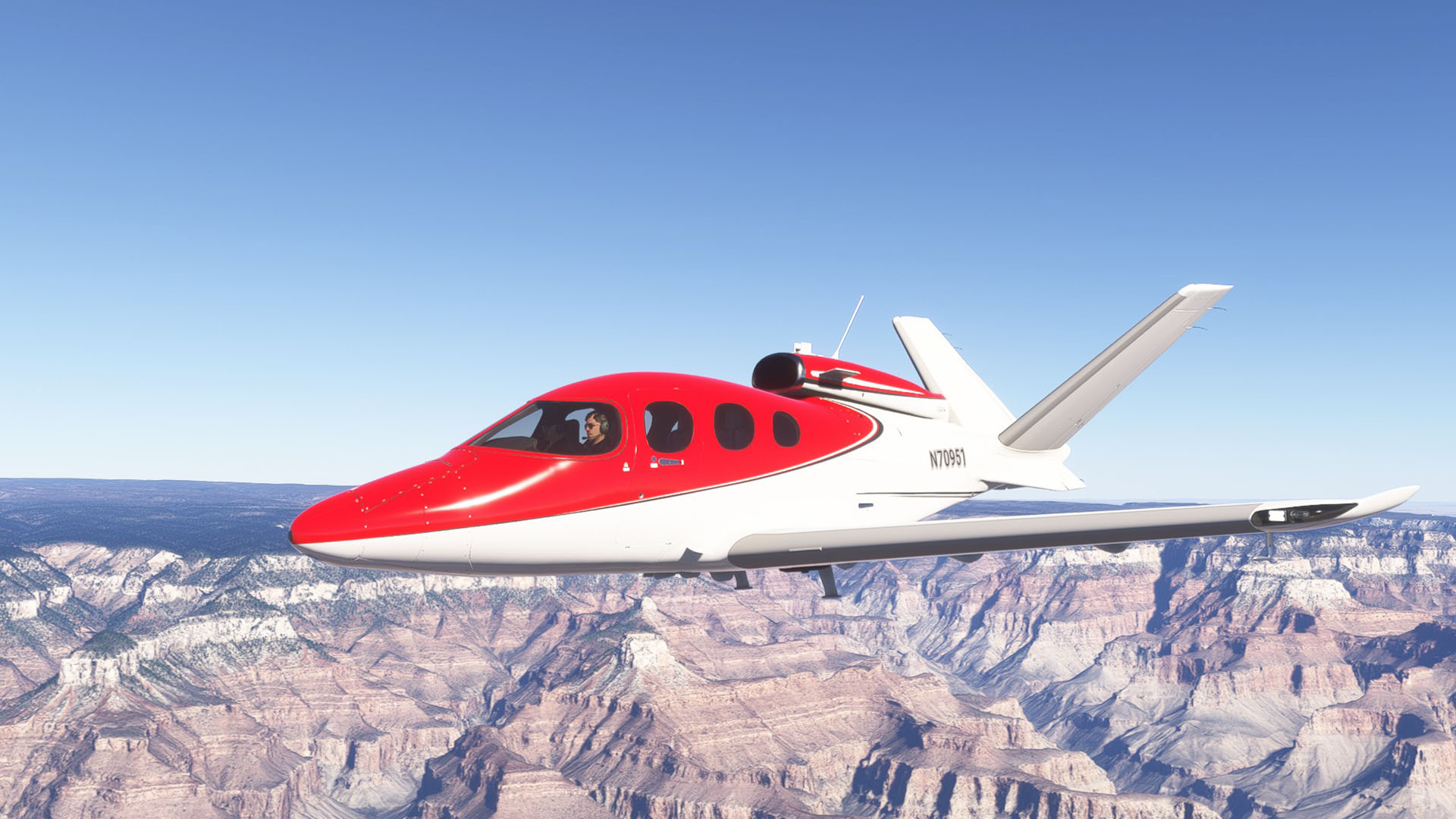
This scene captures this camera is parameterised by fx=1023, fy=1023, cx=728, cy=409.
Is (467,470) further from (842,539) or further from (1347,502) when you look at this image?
(1347,502)

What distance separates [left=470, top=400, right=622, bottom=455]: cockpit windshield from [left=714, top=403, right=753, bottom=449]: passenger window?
87.4 inches

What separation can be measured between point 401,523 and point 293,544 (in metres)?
1.66

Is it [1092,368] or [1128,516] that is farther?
[1092,368]

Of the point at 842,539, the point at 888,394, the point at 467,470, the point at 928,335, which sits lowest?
the point at 842,539

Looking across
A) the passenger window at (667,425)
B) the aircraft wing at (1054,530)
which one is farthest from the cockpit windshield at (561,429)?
the aircraft wing at (1054,530)

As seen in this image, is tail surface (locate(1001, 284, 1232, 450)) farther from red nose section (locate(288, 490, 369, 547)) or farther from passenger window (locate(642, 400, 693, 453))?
red nose section (locate(288, 490, 369, 547))

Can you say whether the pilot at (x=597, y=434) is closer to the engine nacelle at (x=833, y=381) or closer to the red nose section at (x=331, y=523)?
the red nose section at (x=331, y=523)

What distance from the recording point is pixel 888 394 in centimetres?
→ 2411

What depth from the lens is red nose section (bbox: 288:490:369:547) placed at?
47.4 feet

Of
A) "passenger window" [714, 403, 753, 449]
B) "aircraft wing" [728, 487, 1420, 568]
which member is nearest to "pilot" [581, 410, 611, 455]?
"passenger window" [714, 403, 753, 449]

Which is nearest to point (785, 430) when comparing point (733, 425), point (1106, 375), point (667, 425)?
point (733, 425)

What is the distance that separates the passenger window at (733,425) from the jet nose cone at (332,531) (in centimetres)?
647

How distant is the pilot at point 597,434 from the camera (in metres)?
17.2

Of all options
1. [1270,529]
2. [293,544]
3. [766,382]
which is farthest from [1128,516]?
[293,544]
